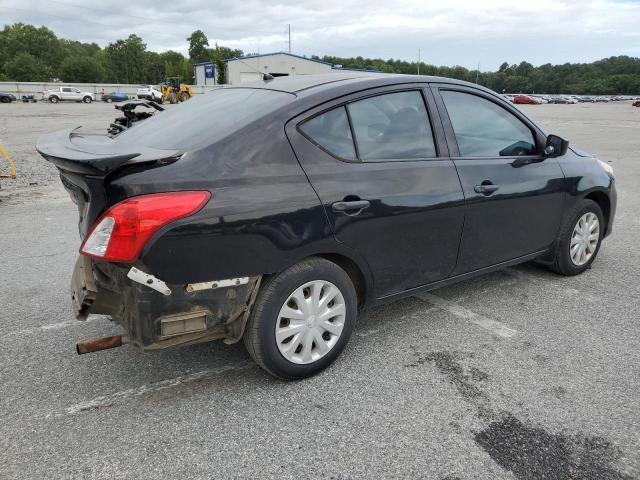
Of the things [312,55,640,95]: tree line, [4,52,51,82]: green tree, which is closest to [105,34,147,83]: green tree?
[4,52,51,82]: green tree

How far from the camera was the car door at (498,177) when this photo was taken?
3473 millimetres

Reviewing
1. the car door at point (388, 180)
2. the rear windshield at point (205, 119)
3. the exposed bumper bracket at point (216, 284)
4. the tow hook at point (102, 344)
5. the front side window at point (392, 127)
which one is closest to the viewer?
the exposed bumper bracket at point (216, 284)

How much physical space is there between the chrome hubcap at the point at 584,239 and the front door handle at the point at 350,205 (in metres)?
2.41

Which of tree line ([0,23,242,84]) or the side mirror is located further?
tree line ([0,23,242,84])

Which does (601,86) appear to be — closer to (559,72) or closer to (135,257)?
(559,72)

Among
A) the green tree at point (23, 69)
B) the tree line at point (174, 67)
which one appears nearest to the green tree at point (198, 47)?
the tree line at point (174, 67)

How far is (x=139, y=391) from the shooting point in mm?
2816

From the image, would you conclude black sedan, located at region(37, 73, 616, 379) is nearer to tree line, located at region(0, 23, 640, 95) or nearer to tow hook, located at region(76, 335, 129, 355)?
tow hook, located at region(76, 335, 129, 355)

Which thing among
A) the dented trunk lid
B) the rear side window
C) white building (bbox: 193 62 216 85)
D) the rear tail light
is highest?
white building (bbox: 193 62 216 85)

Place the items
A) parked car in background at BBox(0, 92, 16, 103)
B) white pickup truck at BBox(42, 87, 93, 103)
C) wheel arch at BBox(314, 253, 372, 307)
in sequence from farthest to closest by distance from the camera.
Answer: white pickup truck at BBox(42, 87, 93, 103) < parked car in background at BBox(0, 92, 16, 103) < wheel arch at BBox(314, 253, 372, 307)

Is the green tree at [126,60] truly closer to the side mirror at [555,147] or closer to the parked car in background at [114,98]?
the parked car in background at [114,98]

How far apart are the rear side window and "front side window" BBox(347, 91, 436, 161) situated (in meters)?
0.06

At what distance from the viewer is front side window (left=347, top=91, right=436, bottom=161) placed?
120 inches

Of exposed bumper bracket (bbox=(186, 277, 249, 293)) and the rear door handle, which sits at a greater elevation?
the rear door handle
